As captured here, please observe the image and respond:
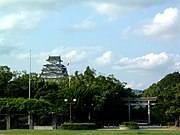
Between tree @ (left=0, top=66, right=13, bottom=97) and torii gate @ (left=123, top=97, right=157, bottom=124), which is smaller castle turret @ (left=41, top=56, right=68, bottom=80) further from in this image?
tree @ (left=0, top=66, right=13, bottom=97)

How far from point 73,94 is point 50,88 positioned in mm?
7181

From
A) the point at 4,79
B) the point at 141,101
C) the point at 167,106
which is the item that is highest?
the point at 4,79

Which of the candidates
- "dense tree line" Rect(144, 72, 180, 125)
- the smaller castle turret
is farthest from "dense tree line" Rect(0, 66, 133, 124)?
the smaller castle turret

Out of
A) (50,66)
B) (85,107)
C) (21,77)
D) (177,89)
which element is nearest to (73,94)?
(85,107)

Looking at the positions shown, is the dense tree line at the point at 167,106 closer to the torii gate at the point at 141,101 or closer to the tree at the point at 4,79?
the torii gate at the point at 141,101

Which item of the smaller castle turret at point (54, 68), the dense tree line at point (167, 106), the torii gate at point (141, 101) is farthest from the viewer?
the smaller castle turret at point (54, 68)

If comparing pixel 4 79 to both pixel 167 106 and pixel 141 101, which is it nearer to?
pixel 167 106

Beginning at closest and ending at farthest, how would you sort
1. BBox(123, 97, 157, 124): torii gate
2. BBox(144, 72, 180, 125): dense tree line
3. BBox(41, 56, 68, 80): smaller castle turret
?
BBox(144, 72, 180, 125): dense tree line < BBox(123, 97, 157, 124): torii gate < BBox(41, 56, 68, 80): smaller castle turret

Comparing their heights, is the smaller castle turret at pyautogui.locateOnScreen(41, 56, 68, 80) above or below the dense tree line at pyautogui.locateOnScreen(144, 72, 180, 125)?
above

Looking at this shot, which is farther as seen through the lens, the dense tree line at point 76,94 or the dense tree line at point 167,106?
the dense tree line at point 76,94

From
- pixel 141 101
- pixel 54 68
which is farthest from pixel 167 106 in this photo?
pixel 54 68

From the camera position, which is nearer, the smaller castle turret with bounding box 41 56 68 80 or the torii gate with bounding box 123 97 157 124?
the torii gate with bounding box 123 97 157 124

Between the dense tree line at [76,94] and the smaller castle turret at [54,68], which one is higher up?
the smaller castle turret at [54,68]

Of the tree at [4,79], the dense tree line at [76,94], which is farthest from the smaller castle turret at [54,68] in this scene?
the tree at [4,79]
